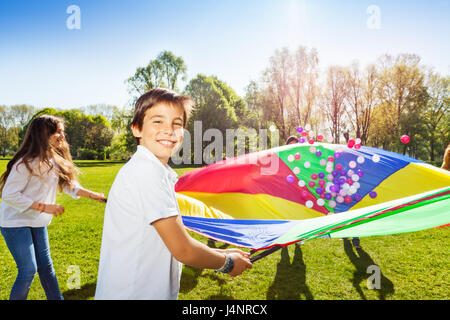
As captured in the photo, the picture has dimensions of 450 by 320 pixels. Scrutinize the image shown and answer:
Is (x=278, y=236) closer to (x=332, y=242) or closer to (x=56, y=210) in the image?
(x=56, y=210)

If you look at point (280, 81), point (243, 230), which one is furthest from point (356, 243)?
point (280, 81)

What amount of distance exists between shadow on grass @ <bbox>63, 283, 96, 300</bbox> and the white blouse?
4.21 ft

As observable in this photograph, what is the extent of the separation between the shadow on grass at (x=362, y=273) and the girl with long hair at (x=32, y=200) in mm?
3092

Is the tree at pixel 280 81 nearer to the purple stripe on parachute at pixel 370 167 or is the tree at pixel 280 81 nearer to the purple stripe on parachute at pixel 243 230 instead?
the purple stripe on parachute at pixel 370 167

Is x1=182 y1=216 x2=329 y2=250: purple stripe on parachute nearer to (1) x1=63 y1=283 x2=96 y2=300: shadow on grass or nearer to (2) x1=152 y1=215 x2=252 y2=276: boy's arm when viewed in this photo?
(2) x1=152 y1=215 x2=252 y2=276: boy's arm

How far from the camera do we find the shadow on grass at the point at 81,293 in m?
3.15

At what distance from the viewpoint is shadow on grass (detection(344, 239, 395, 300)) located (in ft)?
10.6

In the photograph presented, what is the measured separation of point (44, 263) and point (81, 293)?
1132 millimetres

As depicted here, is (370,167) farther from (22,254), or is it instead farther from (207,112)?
(207,112)

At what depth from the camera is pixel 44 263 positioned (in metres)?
2.35

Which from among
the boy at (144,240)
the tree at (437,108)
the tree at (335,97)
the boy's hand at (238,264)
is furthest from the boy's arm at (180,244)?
the tree at (437,108)

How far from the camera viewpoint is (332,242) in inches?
191

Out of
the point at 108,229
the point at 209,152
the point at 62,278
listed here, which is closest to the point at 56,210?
the point at 108,229

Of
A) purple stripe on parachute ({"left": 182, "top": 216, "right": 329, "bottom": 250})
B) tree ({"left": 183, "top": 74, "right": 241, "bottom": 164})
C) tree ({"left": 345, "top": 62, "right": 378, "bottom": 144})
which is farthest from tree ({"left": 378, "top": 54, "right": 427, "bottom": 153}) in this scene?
purple stripe on parachute ({"left": 182, "top": 216, "right": 329, "bottom": 250})
